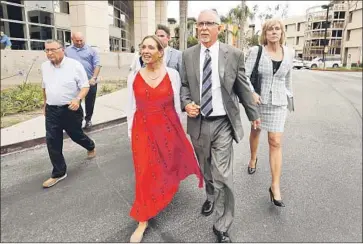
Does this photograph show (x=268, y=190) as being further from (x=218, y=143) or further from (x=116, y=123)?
(x=116, y=123)

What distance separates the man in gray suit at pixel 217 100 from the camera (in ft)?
8.51

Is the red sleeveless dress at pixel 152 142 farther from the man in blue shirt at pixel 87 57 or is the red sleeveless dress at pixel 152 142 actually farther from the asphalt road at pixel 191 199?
the man in blue shirt at pixel 87 57

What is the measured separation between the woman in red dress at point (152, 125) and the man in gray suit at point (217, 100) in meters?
0.17

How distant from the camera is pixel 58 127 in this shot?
12.2 feet

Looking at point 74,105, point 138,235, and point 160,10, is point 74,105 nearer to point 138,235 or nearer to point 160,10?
point 138,235

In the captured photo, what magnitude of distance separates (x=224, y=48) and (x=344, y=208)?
212cm

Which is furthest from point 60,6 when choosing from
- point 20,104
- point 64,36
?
point 20,104

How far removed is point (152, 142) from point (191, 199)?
3.60ft

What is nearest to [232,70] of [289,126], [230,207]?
[230,207]

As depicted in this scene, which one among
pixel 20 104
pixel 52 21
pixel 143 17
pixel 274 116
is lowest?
pixel 20 104

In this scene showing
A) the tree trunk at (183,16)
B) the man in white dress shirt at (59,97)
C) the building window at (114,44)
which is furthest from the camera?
the building window at (114,44)

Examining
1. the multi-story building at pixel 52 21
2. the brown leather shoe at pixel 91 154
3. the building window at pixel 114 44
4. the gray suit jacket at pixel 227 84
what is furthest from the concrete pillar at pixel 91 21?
the gray suit jacket at pixel 227 84

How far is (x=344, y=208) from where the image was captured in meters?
3.12

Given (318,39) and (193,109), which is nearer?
(193,109)
